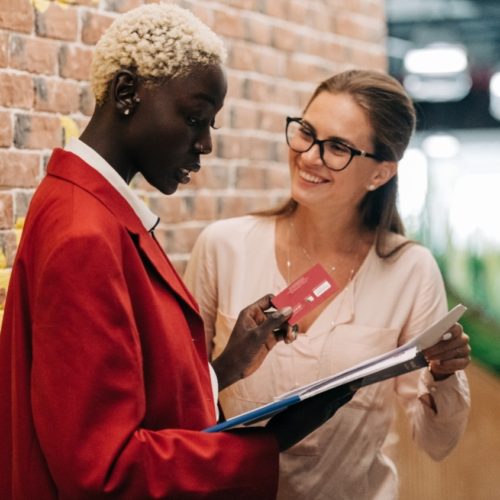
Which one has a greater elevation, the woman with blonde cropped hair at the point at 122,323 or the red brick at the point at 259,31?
the red brick at the point at 259,31

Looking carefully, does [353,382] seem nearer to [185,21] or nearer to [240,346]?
[240,346]

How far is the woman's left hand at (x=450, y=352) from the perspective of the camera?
1.81 m

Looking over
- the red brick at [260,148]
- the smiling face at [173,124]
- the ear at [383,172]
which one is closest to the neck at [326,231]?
the ear at [383,172]

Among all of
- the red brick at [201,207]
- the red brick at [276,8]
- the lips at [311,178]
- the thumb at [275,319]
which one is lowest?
the thumb at [275,319]

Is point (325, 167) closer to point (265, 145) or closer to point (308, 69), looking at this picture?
point (265, 145)

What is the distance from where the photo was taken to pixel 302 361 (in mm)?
2072

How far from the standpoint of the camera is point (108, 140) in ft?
4.01

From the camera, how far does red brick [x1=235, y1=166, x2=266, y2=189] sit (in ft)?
8.63

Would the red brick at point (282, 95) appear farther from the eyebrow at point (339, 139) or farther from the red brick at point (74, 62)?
the red brick at point (74, 62)

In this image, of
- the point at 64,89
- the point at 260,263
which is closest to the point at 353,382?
the point at 260,263

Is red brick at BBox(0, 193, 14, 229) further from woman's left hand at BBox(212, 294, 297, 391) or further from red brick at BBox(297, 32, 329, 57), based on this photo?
red brick at BBox(297, 32, 329, 57)

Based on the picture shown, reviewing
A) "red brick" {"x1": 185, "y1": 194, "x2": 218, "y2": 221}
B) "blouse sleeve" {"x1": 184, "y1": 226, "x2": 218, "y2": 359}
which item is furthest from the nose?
"red brick" {"x1": 185, "y1": 194, "x2": 218, "y2": 221}

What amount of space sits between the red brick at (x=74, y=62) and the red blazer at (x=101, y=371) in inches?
30.4

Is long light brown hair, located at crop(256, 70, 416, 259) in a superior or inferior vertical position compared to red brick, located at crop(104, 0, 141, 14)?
inferior
